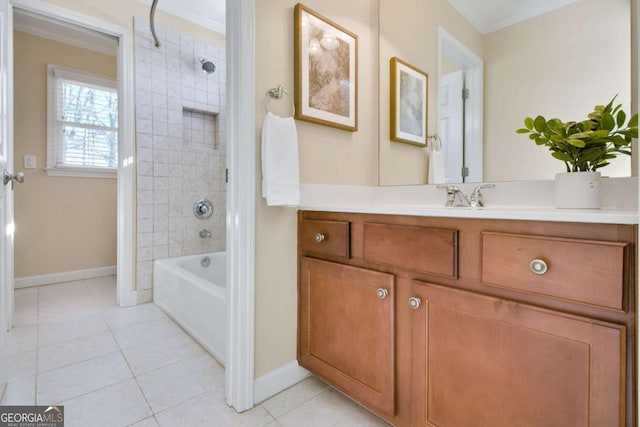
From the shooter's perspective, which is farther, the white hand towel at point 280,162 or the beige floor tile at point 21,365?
the beige floor tile at point 21,365

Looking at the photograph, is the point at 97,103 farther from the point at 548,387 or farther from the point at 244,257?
the point at 548,387

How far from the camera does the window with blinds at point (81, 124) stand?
2955 millimetres

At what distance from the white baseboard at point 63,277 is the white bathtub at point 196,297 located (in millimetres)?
1244

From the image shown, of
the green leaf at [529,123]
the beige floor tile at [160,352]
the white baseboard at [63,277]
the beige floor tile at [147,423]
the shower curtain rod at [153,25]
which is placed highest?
the shower curtain rod at [153,25]

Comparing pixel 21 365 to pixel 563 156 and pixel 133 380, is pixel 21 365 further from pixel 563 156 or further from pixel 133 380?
pixel 563 156

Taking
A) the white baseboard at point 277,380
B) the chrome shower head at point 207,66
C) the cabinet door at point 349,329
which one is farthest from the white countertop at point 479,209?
the chrome shower head at point 207,66

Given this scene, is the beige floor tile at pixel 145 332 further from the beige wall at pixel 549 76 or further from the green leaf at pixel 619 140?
the green leaf at pixel 619 140

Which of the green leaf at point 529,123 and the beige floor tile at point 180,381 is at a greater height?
the green leaf at point 529,123

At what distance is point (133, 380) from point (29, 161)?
2.59 metres

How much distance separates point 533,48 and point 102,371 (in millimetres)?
2374

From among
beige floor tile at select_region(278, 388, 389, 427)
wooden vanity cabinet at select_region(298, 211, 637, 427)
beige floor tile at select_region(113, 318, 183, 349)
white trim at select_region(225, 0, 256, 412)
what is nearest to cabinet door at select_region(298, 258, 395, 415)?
wooden vanity cabinet at select_region(298, 211, 637, 427)

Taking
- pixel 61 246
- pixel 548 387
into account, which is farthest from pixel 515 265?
pixel 61 246

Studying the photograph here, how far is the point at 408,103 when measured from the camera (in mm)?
1683

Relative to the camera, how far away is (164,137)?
8.20ft
